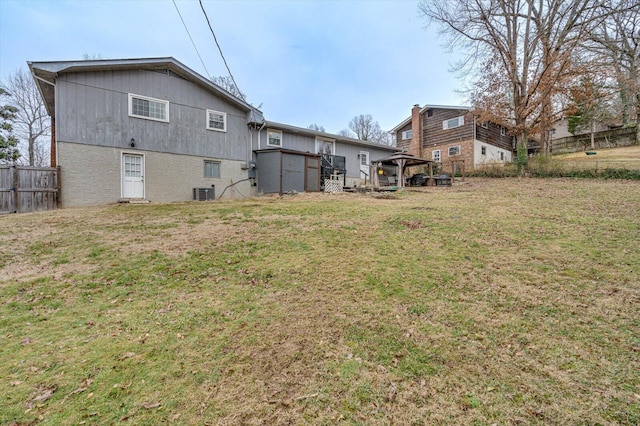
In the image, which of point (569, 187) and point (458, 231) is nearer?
point (458, 231)

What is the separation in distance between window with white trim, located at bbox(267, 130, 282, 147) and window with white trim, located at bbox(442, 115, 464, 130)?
621 inches

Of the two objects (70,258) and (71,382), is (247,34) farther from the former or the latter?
(71,382)

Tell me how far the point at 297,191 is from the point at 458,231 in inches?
376

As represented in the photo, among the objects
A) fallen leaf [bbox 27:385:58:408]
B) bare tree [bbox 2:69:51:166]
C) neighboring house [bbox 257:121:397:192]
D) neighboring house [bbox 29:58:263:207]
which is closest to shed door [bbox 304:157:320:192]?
neighboring house [bbox 257:121:397:192]

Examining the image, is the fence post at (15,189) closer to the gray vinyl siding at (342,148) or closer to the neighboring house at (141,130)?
the neighboring house at (141,130)

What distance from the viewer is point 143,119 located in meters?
11.9

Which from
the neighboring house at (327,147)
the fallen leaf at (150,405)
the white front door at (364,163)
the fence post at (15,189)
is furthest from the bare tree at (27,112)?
the fallen leaf at (150,405)

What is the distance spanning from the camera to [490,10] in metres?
16.5

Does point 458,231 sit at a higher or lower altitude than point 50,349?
higher

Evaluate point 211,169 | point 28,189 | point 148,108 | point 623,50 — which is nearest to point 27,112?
point 148,108

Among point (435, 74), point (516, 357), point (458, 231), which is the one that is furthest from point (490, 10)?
point (516, 357)

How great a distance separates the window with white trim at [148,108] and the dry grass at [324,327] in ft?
24.1

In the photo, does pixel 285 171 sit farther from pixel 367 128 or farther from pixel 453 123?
pixel 367 128

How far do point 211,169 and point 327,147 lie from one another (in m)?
8.24
